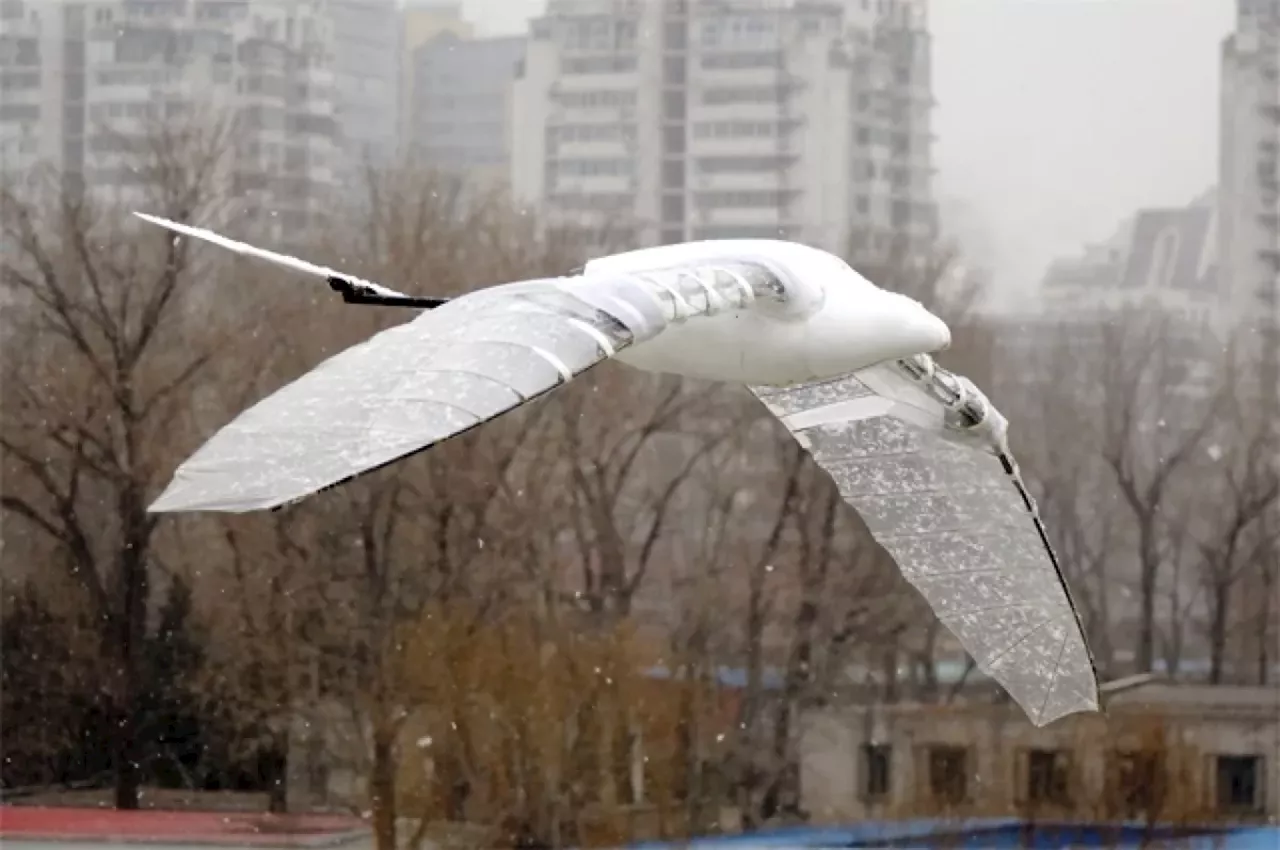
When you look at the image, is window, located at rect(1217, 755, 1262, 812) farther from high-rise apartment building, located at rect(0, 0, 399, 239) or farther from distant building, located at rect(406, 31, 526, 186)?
high-rise apartment building, located at rect(0, 0, 399, 239)

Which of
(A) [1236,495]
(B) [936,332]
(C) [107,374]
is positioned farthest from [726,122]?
(B) [936,332]

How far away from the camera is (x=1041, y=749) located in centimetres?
423

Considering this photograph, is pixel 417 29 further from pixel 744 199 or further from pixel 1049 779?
pixel 1049 779

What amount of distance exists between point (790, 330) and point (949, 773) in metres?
2.88

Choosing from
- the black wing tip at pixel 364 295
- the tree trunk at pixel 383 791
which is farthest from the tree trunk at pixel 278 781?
the black wing tip at pixel 364 295

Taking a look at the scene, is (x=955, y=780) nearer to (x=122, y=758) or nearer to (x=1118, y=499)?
(x=1118, y=499)

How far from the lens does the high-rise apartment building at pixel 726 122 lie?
13.8ft

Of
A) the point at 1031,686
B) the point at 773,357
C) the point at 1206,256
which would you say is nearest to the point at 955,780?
the point at 1206,256

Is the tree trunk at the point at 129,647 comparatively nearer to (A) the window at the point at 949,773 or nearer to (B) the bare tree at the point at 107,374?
(B) the bare tree at the point at 107,374

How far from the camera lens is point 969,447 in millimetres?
1848

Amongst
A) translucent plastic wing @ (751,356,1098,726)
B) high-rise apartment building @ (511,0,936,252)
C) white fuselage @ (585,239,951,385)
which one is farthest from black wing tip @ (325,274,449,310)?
high-rise apartment building @ (511,0,936,252)

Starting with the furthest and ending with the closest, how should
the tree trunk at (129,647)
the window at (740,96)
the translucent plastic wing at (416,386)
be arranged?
1. the tree trunk at (129,647)
2. the window at (740,96)
3. the translucent plastic wing at (416,386)

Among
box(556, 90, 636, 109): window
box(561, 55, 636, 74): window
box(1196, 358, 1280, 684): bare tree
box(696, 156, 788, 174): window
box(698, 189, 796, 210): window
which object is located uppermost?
box(561, 55, 636, 74): window

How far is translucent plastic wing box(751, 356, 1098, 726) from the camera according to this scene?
1.85 m
